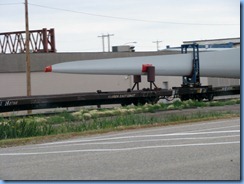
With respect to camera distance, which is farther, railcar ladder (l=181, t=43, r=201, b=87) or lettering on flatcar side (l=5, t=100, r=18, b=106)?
railcar ladder (l=181, t=43, r=201, b=87)

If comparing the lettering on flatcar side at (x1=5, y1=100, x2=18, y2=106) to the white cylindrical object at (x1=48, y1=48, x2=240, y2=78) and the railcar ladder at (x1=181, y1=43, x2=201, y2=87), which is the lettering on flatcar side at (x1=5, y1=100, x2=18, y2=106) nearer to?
the white cylindrical object at (x1=48, y1=48, x2=240, y2=78)

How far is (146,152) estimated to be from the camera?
12.9m

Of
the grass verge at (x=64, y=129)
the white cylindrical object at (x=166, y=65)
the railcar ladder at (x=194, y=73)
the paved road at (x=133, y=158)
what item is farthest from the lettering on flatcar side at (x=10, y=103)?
the railcar ladder at (x=194, y=73)

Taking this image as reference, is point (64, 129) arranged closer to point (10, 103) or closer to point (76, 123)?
point (76, 123)

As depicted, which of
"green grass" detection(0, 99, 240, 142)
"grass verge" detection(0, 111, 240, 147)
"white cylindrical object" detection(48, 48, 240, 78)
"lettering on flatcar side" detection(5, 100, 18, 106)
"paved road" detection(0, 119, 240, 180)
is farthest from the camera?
"white cylindrical object" detection(48, 48, 240, 78)

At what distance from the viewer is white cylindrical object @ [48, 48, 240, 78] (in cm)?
3632

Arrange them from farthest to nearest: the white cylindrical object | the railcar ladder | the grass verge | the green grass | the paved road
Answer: the railcar ladder, the white cylindrical object, the green grass, the grass verge, the paved road

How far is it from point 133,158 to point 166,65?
86.3 ft

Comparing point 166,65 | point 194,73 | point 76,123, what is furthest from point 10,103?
point 194,73

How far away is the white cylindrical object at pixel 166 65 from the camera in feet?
119

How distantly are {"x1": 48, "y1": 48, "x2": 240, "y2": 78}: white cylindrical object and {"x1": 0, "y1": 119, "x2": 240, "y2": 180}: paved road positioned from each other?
18.9m

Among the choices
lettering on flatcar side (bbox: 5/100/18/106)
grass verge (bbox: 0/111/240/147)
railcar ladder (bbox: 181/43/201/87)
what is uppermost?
railcar ladder (bbox: 181/43/201/87)

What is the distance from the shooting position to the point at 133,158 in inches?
468

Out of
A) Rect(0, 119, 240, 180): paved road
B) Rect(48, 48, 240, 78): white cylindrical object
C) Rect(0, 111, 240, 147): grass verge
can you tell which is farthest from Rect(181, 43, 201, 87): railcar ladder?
Rect(0, 119, 240, 180): paved road
